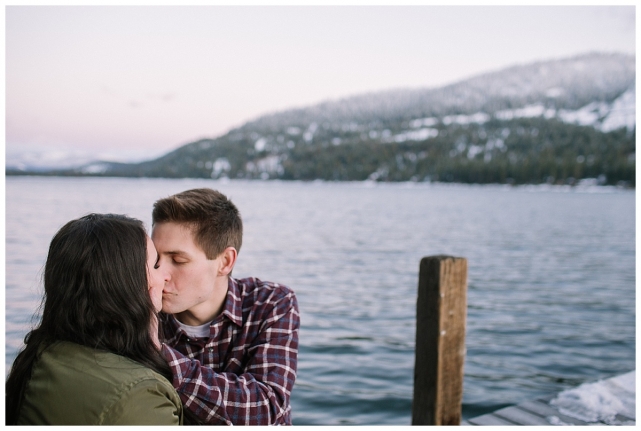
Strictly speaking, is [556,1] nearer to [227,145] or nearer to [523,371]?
[523,371]

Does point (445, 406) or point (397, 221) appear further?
point (397, 221)

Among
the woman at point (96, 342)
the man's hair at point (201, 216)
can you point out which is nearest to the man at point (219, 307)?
the man's hair at point (201, 216)

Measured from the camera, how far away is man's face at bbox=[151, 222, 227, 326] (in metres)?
2.50

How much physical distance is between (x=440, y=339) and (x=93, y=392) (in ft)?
8.88

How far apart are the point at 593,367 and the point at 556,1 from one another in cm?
863

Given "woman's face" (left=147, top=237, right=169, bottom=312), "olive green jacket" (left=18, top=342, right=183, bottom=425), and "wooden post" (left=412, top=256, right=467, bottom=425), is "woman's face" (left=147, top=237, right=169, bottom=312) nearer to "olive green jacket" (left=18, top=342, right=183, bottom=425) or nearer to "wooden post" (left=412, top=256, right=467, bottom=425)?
"olive green jacket" (left=18, top=342, right=183, bottom=425)

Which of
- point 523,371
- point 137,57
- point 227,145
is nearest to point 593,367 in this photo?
point 523,371

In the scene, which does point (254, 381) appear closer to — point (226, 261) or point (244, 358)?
point (244, 358)

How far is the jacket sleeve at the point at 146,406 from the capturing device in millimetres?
1722

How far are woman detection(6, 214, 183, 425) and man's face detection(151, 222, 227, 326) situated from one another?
438 millimetres

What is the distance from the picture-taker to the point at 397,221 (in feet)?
154

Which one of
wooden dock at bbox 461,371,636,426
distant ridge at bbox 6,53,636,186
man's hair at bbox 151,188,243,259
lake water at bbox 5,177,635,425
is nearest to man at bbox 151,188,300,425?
man's hair at bbox 151,188,243,259

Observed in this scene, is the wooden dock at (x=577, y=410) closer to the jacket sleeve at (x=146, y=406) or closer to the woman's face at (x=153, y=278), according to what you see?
the woman's face at (x=153, y=278)

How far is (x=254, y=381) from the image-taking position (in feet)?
7.75
